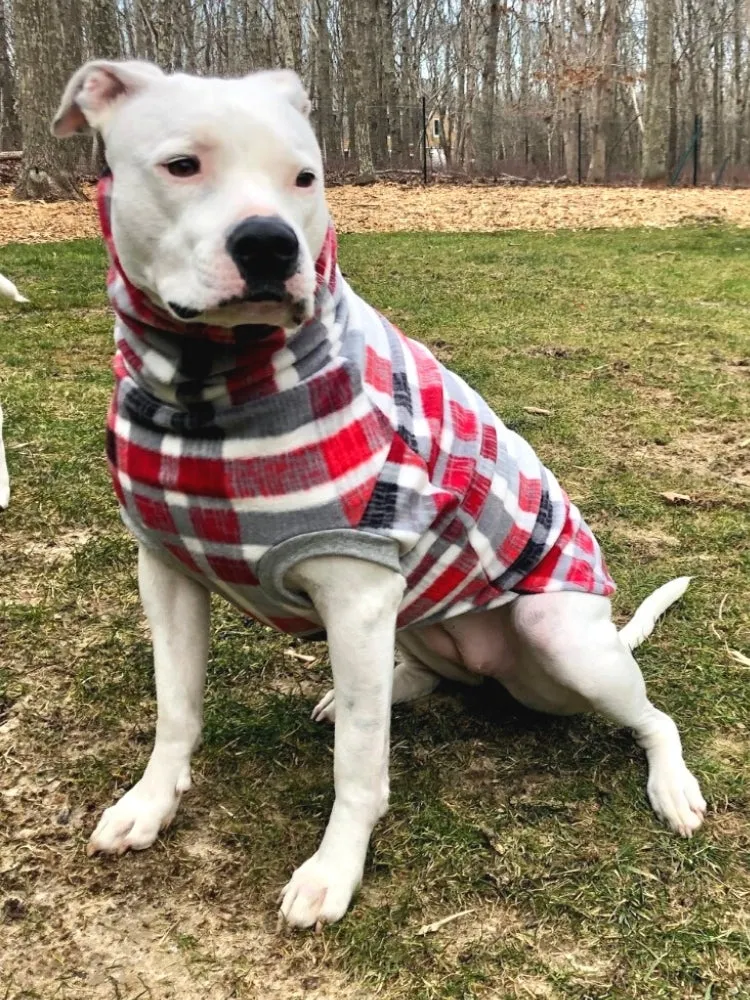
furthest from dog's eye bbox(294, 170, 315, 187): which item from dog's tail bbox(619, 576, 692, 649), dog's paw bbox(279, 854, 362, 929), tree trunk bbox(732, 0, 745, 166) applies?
tree trunk bbox(732, 0, 745, 166)

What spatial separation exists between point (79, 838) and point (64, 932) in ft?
1.00

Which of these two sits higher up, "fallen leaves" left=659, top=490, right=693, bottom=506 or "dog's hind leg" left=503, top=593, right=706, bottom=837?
"dog's hind leg" left=503, top=593, right=706, bottom=837

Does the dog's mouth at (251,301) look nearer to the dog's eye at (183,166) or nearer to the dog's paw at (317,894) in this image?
the dog's eye at (183,166)

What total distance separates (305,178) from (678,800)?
67.2 inches

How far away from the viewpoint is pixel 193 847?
234 cm

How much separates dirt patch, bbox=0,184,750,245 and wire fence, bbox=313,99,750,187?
13.5 ft

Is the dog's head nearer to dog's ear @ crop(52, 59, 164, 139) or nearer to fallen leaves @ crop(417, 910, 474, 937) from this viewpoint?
dog's ear @ crop(52, 59, 164, 139)

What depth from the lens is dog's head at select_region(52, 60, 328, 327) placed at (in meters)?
1.69

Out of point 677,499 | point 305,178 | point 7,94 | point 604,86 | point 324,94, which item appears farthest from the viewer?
point 7,94

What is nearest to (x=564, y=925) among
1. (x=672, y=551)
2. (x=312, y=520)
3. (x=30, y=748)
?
(x=312, y=520)

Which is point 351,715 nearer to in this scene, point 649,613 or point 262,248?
point 262,248

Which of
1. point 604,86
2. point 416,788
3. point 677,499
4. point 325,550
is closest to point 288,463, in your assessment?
point 325,550

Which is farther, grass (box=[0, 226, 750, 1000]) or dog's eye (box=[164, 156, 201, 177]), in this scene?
grass (box=[0, 226, 750, 1000])

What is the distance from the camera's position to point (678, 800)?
7.89 ft
